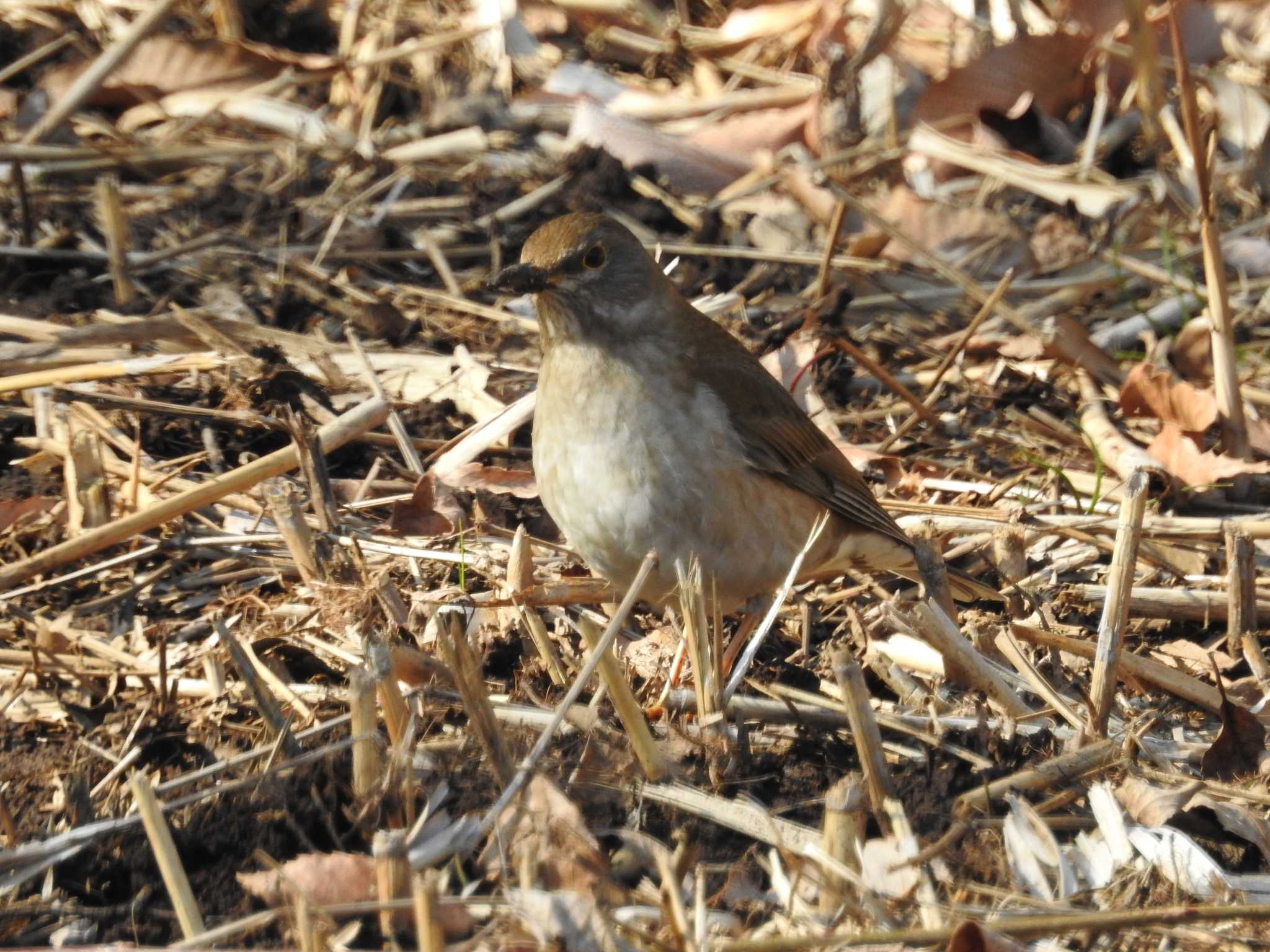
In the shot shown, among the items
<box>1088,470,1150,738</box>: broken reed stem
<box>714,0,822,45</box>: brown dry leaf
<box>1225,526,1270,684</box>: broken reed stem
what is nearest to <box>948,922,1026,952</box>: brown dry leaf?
<box>1088,470,1150,738</box>: broken reed stem

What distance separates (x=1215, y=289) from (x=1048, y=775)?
2.28m

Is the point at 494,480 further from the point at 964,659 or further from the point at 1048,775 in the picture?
the point at 1048,775

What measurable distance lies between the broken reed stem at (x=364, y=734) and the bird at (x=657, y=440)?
1.39 m

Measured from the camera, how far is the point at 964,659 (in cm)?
404

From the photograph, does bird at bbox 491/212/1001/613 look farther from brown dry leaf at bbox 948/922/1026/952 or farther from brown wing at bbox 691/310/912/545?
brown dry leaf at bbox 948/922/1026/952

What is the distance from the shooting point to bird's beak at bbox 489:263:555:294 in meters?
4.79

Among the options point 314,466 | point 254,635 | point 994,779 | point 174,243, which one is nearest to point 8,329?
point 174,243

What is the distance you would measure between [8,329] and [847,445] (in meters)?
3.21

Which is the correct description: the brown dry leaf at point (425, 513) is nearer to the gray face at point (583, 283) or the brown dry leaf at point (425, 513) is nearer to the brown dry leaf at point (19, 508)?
the gray face at point (583, 283)

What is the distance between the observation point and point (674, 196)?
24.5 feet

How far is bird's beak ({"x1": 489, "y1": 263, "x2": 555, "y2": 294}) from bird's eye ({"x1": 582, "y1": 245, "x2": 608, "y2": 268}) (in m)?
0.13

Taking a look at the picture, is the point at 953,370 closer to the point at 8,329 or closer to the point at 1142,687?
the point at 1142,687

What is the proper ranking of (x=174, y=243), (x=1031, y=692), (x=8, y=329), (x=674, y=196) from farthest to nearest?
(x=674, y=196) → (x=174, y=243) → (x=8, y=329) → (x=1031, y=692)

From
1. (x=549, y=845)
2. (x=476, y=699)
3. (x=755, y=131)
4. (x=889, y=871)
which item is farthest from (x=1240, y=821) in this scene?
(x=755, y=131)
